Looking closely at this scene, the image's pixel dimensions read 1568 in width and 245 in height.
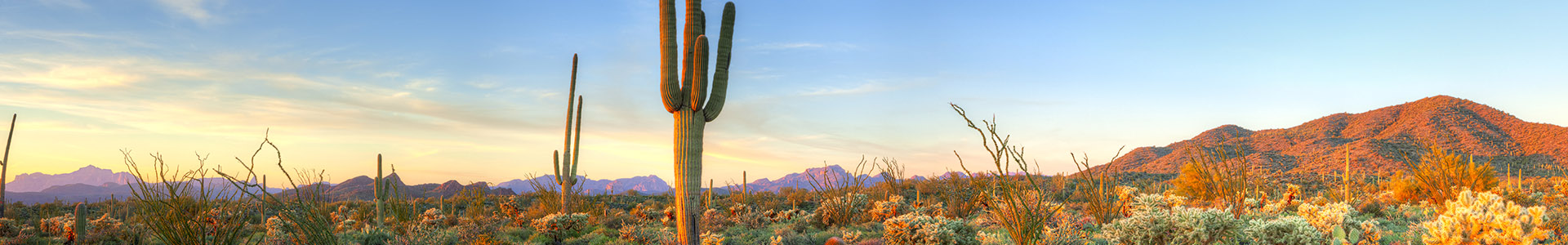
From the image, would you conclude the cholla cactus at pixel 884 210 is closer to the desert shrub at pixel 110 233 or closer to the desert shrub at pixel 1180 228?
the desert shrub at pixel 1180 228

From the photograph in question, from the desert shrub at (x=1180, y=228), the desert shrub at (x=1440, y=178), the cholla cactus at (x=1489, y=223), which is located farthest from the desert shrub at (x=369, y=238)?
the desert shrub at (x=1440, y=178)

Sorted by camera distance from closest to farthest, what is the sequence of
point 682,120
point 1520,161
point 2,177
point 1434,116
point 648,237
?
point 682,120
point 648,237
point 2,177
point 1520,161
point 1434,116

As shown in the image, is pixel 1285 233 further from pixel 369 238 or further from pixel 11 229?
pixel 11 229

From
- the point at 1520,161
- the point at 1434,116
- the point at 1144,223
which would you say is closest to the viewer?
the point at 1144,223

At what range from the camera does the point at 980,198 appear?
12.1m

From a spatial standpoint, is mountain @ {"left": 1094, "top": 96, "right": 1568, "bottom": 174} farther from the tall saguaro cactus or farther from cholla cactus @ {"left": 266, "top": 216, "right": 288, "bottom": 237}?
cholla cactus @ {"left": 266, "top": 216, "right": 288, "bottom": 237}

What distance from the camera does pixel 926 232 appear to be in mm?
7895

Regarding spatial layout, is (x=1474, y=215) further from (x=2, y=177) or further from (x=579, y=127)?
(x=2, y=177)

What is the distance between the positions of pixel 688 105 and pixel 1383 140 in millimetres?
63370

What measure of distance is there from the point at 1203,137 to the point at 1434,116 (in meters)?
15.9

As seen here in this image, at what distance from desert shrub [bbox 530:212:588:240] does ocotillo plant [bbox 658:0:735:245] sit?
4.30 meters

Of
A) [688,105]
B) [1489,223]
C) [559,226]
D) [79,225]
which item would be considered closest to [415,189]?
[79,225]

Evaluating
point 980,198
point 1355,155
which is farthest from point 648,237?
point 1355,155

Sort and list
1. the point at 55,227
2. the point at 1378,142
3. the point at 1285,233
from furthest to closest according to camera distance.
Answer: the point at 1378,142 → the point at 55,227 → the point at 1285,233
